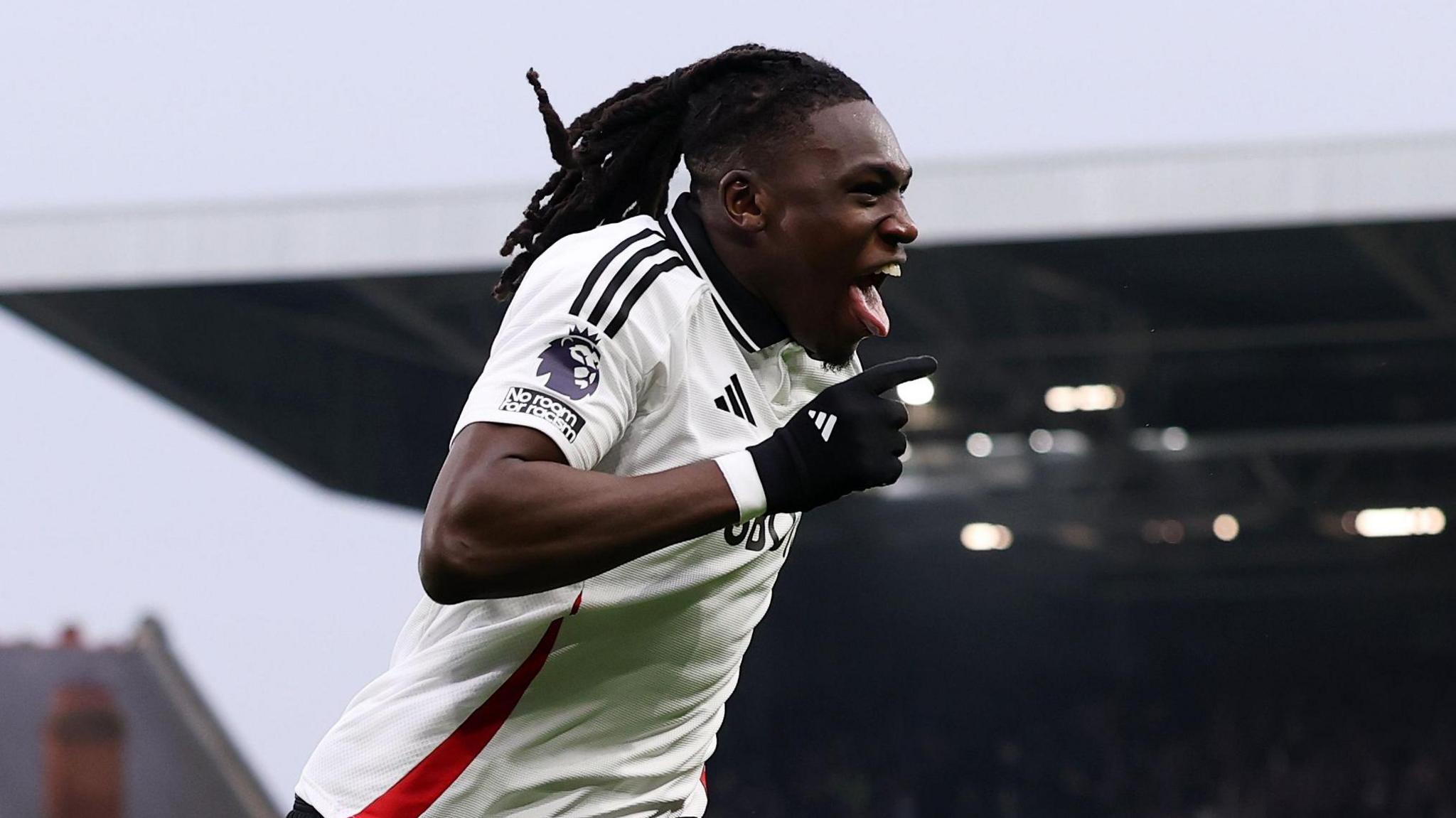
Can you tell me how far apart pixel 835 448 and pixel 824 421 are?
1.5 inches

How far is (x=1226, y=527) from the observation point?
23141 mm

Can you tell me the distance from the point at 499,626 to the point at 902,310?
44.0 ft

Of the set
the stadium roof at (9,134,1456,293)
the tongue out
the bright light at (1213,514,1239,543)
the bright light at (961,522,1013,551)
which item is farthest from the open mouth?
the bright light at (1213,514,1239,543)

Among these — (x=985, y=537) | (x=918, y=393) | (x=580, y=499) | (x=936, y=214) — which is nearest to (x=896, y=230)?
(x=580, y=499)

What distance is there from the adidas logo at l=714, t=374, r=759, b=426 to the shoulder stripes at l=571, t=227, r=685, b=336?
17 centimetres

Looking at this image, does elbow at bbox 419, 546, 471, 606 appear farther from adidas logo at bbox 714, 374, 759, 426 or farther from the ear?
the ear

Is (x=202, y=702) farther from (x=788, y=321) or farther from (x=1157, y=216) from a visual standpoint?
(x=788, y=321)

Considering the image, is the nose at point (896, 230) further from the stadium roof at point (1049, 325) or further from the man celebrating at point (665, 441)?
the stadium roof at point (1049, 325)

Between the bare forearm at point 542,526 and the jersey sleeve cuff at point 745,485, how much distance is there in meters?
0.05

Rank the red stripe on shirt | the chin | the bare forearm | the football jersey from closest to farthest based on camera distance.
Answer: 1. the bare forearm
2. the football jersey
3. the red stripe on shirt
4. the chin

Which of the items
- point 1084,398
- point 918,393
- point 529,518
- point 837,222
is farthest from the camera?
point 1084,398

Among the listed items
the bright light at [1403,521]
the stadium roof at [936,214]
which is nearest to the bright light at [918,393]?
the stadium roof at [936,214]

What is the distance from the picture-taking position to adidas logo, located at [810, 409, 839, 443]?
90.4 inches

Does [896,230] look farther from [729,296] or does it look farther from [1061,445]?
[1061,445]
